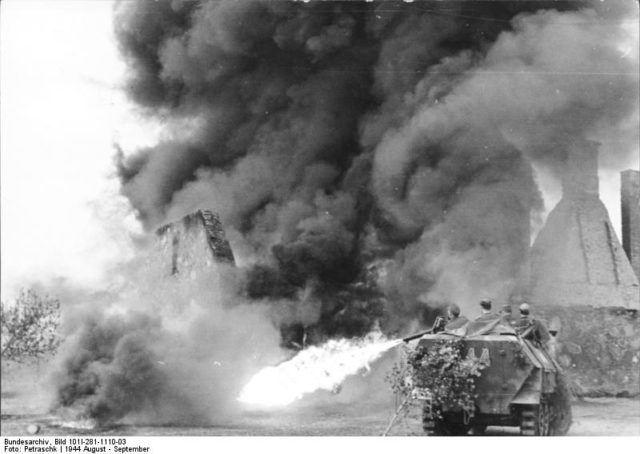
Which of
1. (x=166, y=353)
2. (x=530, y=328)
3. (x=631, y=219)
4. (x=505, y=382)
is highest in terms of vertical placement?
(x=631, y=219)

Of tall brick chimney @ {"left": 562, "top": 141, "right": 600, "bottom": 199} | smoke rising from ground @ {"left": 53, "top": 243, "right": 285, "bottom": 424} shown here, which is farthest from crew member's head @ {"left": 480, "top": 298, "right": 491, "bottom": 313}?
smoke rising from ground @ {"left": 53, "top": 243, "right": 285, "bottom": 424}

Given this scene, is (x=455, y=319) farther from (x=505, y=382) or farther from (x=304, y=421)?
(x=304, y=421)

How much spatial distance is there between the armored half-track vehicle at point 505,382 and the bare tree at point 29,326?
6877 mm

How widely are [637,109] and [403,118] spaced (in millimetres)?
4218

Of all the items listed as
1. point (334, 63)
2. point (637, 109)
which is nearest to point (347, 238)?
point (334, 63)

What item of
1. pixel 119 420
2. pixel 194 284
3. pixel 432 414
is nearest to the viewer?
pixel 432 414

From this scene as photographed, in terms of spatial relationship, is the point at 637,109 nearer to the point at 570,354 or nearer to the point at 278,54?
the point at 570,354

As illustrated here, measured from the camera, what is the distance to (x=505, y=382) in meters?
13.4

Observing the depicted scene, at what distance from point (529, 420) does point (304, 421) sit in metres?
3.88

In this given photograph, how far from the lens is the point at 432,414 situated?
1395 cm

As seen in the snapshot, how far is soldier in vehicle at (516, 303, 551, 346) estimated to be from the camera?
14180 mm

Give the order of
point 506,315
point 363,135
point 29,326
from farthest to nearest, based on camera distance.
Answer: point 363,135 → point 29,326 → point 506,315

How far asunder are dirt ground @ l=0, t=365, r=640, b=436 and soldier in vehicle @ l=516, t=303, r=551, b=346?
150 cm

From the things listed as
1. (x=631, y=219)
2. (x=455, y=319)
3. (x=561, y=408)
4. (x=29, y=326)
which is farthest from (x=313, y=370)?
(x=631, y=219)
